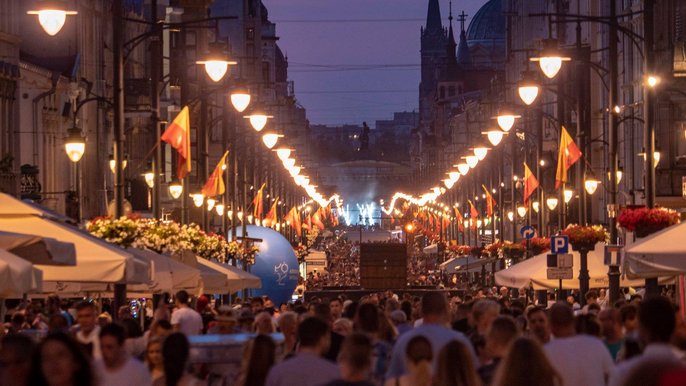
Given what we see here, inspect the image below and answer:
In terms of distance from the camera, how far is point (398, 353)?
43.7ft

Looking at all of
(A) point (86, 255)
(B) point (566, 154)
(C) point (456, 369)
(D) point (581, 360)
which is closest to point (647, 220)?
(A) point (86, 255)

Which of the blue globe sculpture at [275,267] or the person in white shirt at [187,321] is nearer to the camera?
the person in white shirt at [187,321]

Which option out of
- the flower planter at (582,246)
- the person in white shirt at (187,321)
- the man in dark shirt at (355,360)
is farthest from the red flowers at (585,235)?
the man in dark shirt at (355,360)

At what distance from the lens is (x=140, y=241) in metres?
28.0

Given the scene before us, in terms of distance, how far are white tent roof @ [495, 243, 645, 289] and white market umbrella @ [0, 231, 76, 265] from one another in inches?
701

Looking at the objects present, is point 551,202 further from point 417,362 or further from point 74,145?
point 417,362

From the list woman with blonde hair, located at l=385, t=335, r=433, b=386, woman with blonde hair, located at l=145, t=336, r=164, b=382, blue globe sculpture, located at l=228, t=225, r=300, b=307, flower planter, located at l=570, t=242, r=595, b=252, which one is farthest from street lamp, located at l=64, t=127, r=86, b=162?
blue globe sculpture, located at l=228, t=225, r=300, b=307

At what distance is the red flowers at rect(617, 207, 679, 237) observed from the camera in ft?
86.0

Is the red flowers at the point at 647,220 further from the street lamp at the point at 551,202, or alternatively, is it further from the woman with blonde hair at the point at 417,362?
the street lamp at the point at 551,202

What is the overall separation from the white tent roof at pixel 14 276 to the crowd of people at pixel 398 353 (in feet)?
2.44

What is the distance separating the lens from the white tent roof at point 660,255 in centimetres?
2003

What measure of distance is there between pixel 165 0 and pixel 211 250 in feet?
138

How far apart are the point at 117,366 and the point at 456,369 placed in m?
2.82

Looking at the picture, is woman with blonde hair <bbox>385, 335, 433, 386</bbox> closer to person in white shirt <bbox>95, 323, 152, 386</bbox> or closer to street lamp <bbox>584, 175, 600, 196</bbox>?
person in white shirt <bbox>95, 323, 152, 386</bbox>
